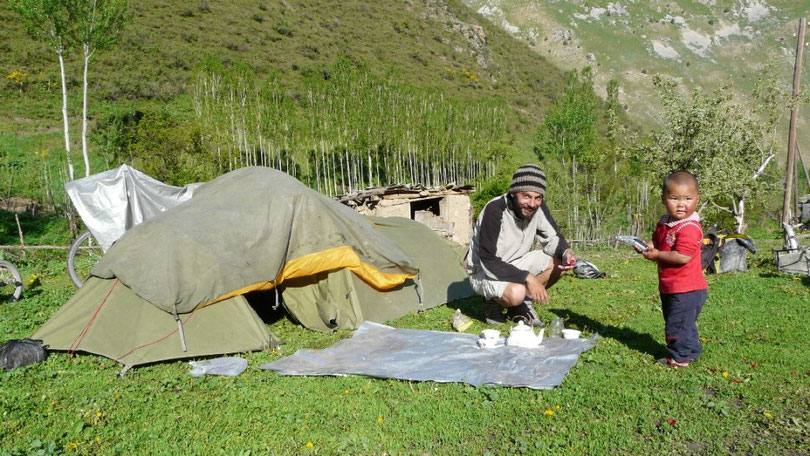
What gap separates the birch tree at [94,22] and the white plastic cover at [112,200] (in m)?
12.2

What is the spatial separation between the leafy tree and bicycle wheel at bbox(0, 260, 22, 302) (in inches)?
741

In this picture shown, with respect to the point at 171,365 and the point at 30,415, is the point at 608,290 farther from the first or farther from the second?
the point at 30,415

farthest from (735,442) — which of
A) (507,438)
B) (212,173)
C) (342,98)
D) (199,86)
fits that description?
(199,86)

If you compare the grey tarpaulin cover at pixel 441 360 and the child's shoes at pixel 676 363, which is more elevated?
the child's shoes at pixel 676 363

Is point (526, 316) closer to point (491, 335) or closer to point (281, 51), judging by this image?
point (491, 335)

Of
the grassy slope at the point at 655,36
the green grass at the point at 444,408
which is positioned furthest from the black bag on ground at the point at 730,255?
the grassy slope at the point at 655,36

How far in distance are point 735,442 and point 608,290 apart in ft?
18.9

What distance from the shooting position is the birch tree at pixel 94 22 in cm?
2005

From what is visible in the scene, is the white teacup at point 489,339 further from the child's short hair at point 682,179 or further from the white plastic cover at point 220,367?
the white plastic cover at point 220,367

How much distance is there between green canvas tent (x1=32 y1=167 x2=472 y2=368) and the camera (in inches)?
241

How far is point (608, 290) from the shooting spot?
29.9 feet

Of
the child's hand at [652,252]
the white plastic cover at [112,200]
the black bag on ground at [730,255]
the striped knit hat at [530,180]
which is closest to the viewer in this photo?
the child's hand at [652,252]

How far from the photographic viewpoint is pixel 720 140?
1902 cm

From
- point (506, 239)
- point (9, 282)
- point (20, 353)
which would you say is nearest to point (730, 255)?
point (506, 239)
